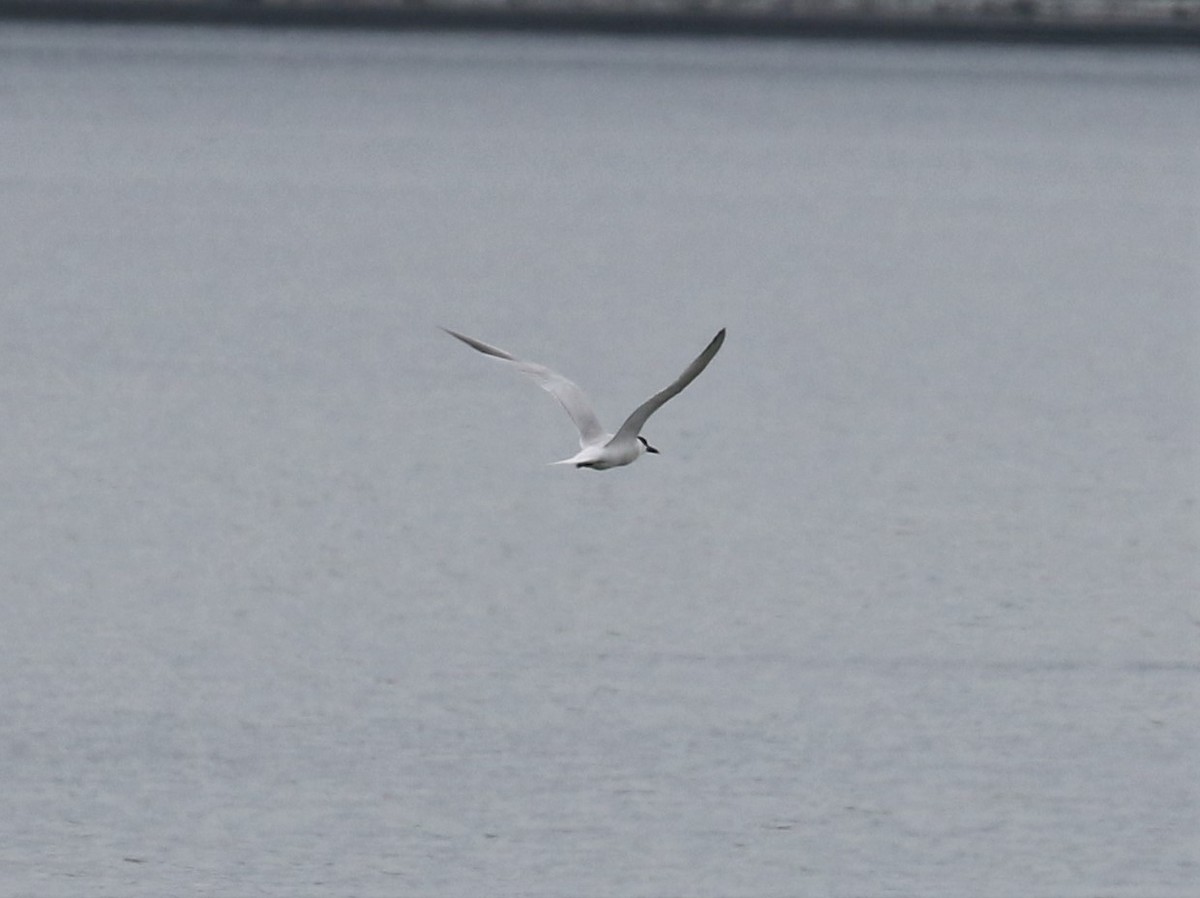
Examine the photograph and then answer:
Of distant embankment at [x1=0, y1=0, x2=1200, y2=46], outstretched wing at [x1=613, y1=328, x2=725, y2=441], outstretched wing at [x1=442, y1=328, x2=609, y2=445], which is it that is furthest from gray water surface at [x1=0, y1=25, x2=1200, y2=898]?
distant embankment at [x1=0, y1=0, x2=1200, y2=46]

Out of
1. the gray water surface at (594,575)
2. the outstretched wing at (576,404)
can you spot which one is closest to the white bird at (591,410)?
the outstretched wing at (576,404)

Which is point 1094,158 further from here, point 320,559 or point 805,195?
point 320,559

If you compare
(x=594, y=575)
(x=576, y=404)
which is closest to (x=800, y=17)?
(x=594, y=575)

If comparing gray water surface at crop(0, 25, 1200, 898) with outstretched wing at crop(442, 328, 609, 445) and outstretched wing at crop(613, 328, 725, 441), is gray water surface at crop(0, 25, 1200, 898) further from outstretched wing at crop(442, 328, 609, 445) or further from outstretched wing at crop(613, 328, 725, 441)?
outstretched wing at crop(613, 328, 725, 441)

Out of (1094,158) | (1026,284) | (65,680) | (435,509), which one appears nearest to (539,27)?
(1094,158)

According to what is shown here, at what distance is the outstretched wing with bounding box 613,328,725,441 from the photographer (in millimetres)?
11203

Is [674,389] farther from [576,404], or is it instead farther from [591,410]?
[576,404]

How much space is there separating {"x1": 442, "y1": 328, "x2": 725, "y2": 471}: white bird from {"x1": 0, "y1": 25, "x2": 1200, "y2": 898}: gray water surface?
844 centimetres

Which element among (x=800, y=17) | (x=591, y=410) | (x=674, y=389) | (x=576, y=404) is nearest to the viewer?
(x=674, y=389)

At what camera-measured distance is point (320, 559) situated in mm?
32938

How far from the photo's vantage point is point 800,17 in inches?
5340

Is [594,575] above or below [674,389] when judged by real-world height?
below

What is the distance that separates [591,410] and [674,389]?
132cm

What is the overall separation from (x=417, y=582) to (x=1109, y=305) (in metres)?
37.0
